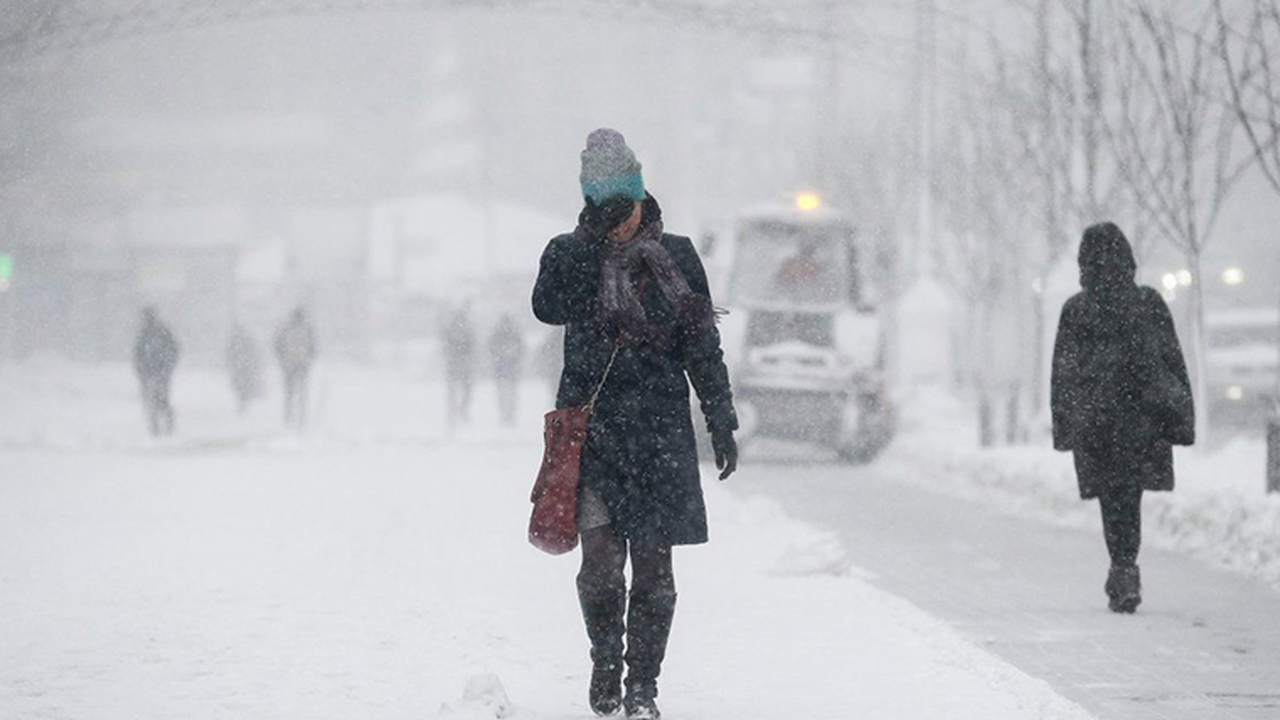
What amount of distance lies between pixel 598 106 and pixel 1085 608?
12165 cm

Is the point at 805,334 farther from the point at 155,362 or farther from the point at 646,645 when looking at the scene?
the point at 646,645

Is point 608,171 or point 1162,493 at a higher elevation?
point 608,171

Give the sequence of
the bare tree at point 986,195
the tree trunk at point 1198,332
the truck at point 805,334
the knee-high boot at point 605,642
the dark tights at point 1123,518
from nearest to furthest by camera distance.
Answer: the knee-high boot at point 605,642
the dark tights at point 1123,518
the tree trunk at point 1198,332
the truck at point 805,334
the bare tree at point 986,195

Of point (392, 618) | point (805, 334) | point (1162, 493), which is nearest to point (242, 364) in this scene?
point (805, 334)

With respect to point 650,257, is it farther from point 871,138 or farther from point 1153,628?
point 871,138

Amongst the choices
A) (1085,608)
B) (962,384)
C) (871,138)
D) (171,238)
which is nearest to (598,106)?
(171,238)

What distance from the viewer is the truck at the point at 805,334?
2264 cm

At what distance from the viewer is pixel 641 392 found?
5852 millimetres

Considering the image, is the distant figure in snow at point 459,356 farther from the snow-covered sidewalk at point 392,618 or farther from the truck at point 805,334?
the snow-covered sidewalk at point 392,618

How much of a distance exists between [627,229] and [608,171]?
0.64 ft

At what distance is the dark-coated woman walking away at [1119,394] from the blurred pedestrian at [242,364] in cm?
2888

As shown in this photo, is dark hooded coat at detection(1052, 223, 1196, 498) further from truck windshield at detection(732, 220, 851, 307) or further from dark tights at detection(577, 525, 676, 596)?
truck windshield at detection(732, 220, 851, 307)

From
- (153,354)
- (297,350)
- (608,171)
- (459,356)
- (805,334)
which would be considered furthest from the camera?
(459,356)

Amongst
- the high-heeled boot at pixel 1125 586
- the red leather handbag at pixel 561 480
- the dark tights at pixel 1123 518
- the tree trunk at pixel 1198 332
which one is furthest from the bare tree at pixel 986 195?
the red leather handbag at pixel 561 480
